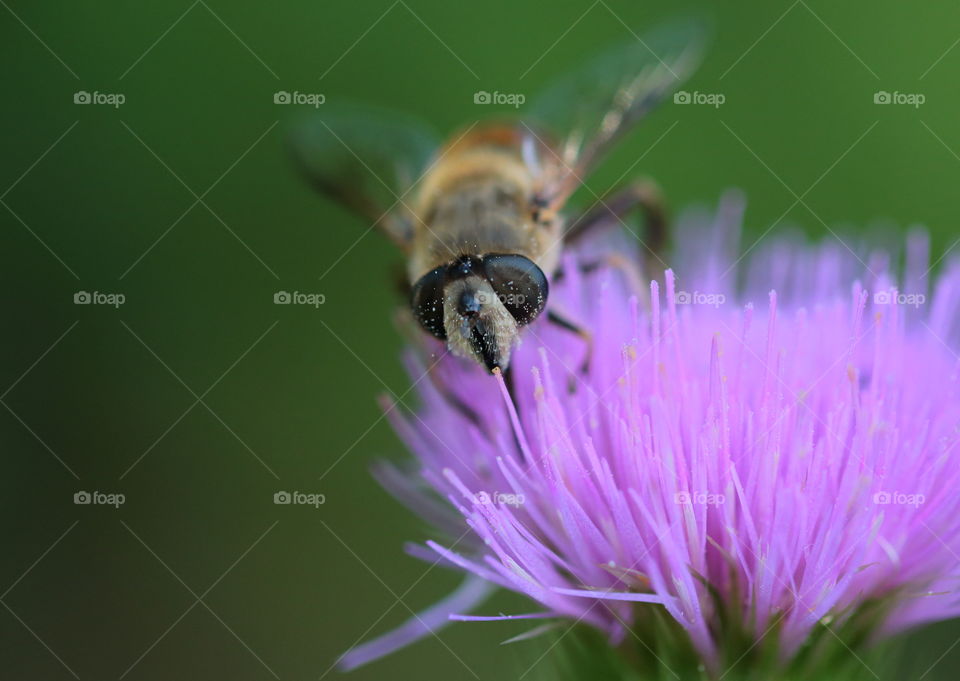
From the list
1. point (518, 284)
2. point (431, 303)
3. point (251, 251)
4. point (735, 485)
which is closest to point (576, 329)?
point (518, 284)

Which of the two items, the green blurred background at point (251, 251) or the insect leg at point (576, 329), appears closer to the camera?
the insect leg at point (576, 329)

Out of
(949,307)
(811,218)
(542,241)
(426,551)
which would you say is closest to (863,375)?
(949,307)

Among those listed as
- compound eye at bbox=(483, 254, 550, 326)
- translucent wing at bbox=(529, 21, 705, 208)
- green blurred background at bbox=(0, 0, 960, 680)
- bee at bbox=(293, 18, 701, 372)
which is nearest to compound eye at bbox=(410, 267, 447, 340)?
bee at bbox=(293, 18, 701, 372)

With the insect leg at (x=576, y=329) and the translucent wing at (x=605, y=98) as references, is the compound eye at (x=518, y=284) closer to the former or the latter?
the insect leg at (x=576, y=329)

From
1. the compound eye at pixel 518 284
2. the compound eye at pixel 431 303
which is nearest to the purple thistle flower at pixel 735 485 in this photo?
the compound eye at pixel 518 284

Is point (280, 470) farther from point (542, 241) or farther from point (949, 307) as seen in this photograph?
point (949, 307)

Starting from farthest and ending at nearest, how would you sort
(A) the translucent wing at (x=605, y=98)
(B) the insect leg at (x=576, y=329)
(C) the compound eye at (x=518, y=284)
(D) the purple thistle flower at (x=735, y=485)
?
(A) the translucent wing at (x=605, y=98)
(B) the insect leg at (x=576, y=329)
(C) the compound eye at (x=518, y=284)
(D) the purple thistle flower at (x=735, y=485)
